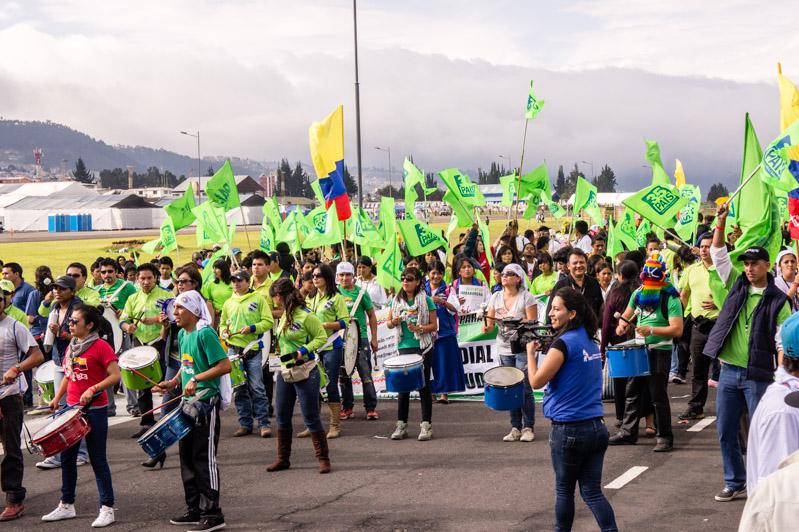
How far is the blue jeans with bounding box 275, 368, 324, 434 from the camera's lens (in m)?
8.31

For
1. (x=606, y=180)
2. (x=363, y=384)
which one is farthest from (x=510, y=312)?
(x=606, y=180)

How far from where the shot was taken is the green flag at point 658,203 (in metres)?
12.5

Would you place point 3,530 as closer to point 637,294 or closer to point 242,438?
point 242,438

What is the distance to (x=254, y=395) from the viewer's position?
10.3 metres

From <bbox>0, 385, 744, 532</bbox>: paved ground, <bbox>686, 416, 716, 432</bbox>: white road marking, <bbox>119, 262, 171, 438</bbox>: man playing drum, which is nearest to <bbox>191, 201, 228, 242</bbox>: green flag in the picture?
<bbox>119, 262, 171, 438</bbox>: man playing drum

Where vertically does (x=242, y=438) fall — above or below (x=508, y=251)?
below

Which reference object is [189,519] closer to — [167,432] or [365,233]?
[167,432]

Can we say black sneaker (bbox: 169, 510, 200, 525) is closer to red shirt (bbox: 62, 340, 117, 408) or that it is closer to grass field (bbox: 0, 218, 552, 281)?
red shirt (bbox: 62, 340, 117, 408)

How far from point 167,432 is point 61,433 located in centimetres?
74

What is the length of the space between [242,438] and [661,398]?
4250 mm

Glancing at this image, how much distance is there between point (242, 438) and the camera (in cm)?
→ 1009

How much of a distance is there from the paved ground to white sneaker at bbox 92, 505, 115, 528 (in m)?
0.11

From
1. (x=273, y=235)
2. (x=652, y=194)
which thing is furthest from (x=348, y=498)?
(x=273, y=235)

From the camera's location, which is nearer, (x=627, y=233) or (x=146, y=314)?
(x=146, y=314)
